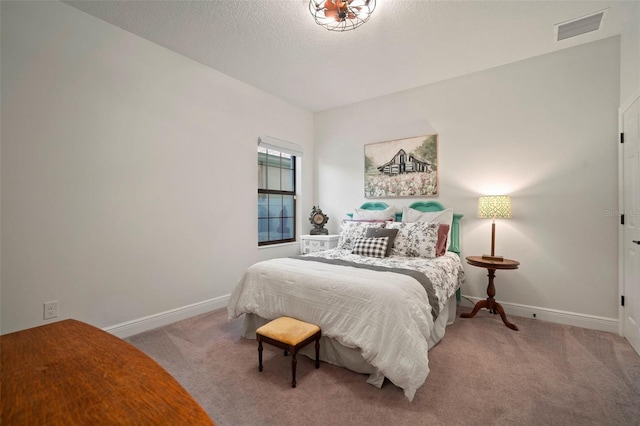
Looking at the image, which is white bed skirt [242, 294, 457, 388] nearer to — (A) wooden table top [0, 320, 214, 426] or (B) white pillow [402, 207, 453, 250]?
(B) white pillow [402, 207, 453, 250]

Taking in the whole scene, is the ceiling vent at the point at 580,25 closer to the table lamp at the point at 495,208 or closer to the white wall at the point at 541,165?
the white wall at the point at 541,165

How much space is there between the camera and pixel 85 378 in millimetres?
618

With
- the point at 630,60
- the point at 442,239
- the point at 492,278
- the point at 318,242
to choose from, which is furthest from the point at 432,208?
the point at 630,60

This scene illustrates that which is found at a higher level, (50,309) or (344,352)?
(50,309)

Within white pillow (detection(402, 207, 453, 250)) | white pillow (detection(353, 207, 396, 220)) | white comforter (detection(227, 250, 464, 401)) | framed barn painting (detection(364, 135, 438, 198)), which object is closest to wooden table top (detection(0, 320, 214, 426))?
white comforter (detection(227, 250, 464, 401))

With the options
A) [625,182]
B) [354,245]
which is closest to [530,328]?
[625,182]

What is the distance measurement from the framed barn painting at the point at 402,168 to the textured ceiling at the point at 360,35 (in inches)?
32.4

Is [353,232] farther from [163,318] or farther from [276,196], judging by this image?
[163,318]

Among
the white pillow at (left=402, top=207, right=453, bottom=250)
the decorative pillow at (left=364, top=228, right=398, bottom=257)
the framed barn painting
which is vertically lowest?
the decorative pillow at (left=364, top=228, right=398, bottom=257)

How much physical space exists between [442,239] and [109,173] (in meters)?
3.34

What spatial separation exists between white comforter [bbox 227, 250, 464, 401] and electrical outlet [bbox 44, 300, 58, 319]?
1.32 metres

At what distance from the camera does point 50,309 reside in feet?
7.19

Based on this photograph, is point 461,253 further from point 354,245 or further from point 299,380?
point 299,380

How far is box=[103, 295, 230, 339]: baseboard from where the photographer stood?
256 cm
